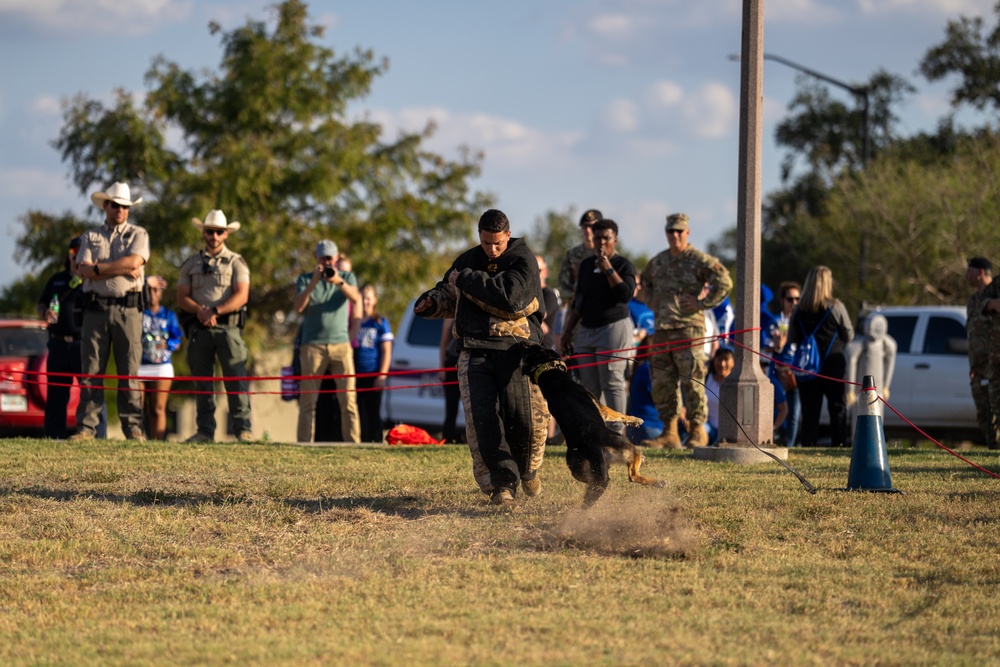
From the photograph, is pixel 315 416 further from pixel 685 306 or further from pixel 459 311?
pixel 459 311

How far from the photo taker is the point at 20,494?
9172 millimetres

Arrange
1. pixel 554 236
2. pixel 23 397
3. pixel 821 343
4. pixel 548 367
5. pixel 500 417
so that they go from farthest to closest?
1. pixel 554 236
2. pixel 23 397
3. pixel 821 343
4. pixel 500 417
5. pixel 548 367

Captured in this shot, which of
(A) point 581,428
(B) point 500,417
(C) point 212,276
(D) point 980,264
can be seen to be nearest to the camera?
(A) point 581,428

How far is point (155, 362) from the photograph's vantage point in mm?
13922

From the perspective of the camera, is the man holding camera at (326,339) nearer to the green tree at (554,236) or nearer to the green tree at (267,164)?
the green tree at (267,164)

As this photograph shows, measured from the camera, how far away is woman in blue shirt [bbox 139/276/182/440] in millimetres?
13820

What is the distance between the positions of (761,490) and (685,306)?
3417mm

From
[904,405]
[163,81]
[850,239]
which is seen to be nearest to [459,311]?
[904,405]

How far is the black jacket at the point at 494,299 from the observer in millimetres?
8680

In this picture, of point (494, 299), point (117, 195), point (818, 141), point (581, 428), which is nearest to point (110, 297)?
point (117, 195)

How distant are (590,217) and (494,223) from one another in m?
4.14

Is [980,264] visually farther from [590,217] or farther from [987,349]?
[590,217]

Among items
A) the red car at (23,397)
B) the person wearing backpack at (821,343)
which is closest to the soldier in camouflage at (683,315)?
the person wearing backpack at (821,343)

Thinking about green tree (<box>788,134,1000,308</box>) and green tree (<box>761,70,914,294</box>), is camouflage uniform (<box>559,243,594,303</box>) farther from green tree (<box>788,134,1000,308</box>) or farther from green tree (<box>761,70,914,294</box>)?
green tree (<box>761,70,914,294</box>)
